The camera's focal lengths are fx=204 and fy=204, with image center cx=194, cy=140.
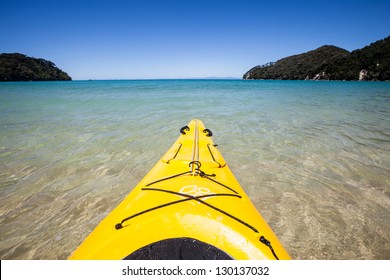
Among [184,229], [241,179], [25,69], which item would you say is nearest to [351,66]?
[241,179]

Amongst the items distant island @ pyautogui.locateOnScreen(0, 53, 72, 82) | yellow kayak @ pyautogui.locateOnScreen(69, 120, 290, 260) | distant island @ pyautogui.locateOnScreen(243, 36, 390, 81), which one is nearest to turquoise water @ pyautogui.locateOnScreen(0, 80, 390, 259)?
yellow kayak @ pyautogui.locateOnScreen(69, 120, 290, 260)

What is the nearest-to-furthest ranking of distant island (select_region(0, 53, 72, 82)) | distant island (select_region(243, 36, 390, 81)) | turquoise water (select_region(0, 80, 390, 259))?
turquoise water (select_region(0, 80, 390, 259)) → distant island (select_region(243, 36, 390, 81)) → distant island (select_region(0, 53, 72, 82))

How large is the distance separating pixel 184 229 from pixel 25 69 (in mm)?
120083

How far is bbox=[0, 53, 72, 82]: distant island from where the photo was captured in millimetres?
85894

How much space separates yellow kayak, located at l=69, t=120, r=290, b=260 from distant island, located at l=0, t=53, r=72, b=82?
115451 mm

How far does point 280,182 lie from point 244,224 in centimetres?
290

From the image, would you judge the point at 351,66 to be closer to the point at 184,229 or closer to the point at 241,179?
the point at 241,179

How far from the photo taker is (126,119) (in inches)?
399

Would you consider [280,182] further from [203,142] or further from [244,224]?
[244,224]

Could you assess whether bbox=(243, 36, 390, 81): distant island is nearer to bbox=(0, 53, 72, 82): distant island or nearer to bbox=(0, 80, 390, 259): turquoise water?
bbox=(0, 80, 390, 259): turquoise water

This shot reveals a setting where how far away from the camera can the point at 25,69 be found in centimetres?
9000

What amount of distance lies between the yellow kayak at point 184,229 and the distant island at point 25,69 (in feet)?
379
